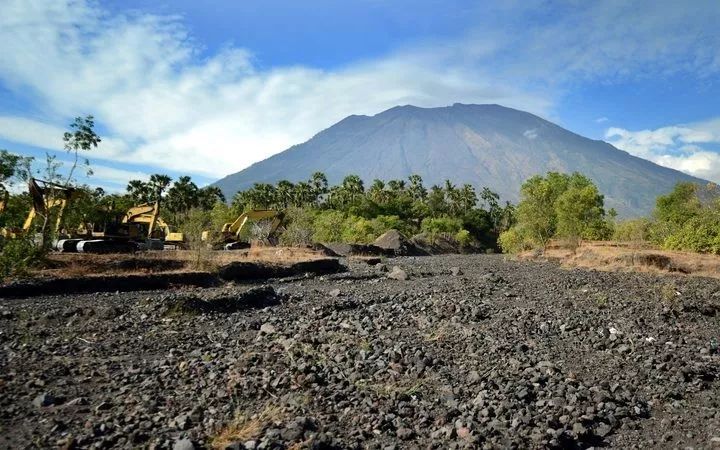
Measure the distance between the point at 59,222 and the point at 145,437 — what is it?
1773 centimetres

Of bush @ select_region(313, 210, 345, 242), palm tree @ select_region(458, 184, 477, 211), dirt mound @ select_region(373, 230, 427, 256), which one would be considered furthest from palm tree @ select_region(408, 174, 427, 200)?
bush @ select_region(313, 210, 345, 242)

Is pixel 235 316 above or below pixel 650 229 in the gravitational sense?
below

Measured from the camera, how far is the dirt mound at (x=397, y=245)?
147 ft

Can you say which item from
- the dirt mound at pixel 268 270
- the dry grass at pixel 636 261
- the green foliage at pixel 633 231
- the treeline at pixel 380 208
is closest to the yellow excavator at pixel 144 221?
the dirt mound at pixel 268 270

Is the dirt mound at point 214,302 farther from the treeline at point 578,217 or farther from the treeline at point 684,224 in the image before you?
the treeline at point 578,217

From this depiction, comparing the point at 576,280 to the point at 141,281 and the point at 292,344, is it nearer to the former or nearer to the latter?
Result: the point at 292,344

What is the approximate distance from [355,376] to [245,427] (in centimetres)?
195

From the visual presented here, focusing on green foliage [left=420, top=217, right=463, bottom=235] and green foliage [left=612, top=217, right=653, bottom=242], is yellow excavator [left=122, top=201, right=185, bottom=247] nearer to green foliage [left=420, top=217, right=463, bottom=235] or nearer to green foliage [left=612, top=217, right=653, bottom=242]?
green foliage [left=612, top=217, right=653, bottom=242]

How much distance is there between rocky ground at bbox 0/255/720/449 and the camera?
4.91m

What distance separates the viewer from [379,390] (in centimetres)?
595

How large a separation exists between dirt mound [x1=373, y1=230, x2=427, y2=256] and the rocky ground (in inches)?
1272

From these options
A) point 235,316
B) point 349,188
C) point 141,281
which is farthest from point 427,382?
point 349,188

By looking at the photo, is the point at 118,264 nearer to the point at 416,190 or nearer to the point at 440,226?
the point at 440,226

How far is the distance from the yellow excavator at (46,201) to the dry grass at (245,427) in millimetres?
16748
